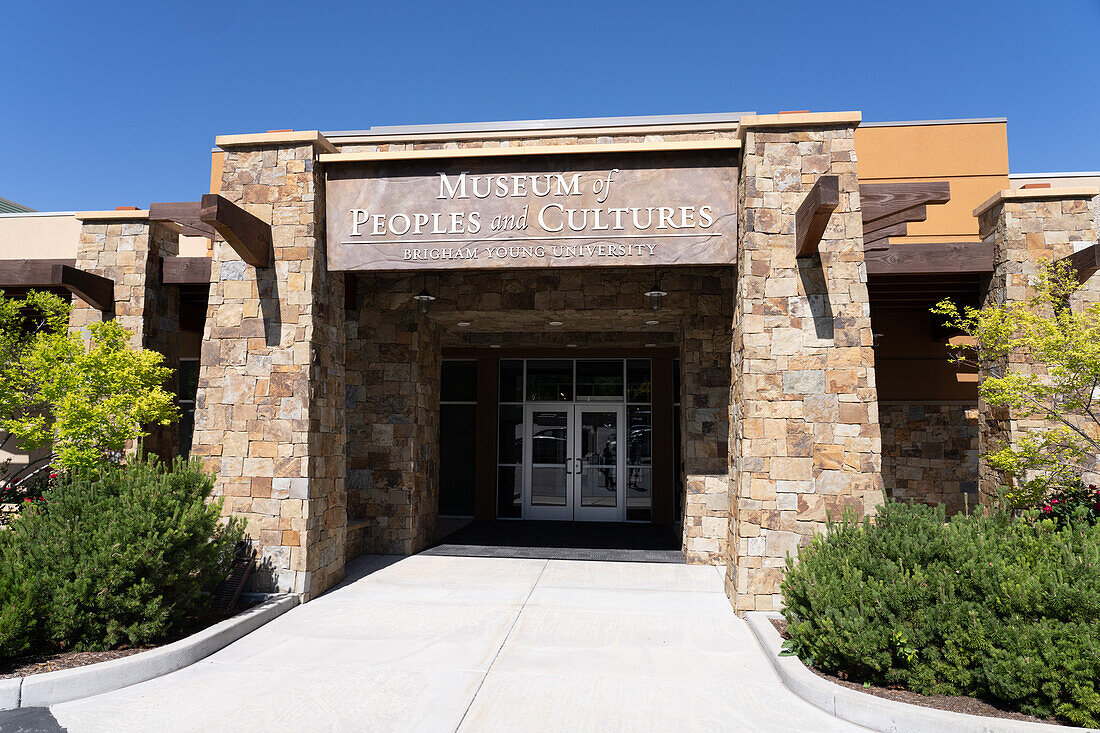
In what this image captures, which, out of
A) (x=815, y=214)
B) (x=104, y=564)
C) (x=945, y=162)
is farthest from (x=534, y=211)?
(x=945, y=162)

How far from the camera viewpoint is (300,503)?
7438 mm

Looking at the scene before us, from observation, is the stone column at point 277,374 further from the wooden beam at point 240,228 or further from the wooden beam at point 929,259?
the wooden beam at point 929,259

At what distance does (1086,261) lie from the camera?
26.9 ft

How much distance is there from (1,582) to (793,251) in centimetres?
762

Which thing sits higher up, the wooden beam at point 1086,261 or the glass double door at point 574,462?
the wooden beam at point 1086,261

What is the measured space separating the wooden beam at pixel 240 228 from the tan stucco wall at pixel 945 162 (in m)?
10.1

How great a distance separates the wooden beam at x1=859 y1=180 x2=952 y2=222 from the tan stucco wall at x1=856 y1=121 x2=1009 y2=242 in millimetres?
4961

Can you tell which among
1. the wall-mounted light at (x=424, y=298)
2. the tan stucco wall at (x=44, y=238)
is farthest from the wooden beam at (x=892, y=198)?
the tan stucco wall at (x=44, y=238)

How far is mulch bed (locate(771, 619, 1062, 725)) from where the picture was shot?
14.2 feet

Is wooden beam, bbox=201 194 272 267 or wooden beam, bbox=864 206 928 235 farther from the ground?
wooden beam, bbox=864 206 928 235

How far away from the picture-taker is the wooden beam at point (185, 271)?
10.2 m

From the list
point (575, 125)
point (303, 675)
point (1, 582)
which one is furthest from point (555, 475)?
point (1, 582)

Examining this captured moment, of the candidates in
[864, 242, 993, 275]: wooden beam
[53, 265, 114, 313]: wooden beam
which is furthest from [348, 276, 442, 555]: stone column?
[864, 242, 993, 275]: wooden beam

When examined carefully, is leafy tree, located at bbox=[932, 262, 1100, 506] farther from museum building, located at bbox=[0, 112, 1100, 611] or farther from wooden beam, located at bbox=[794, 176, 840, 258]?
wooden beam, located at bbox=[794, 176, 840, 258]
